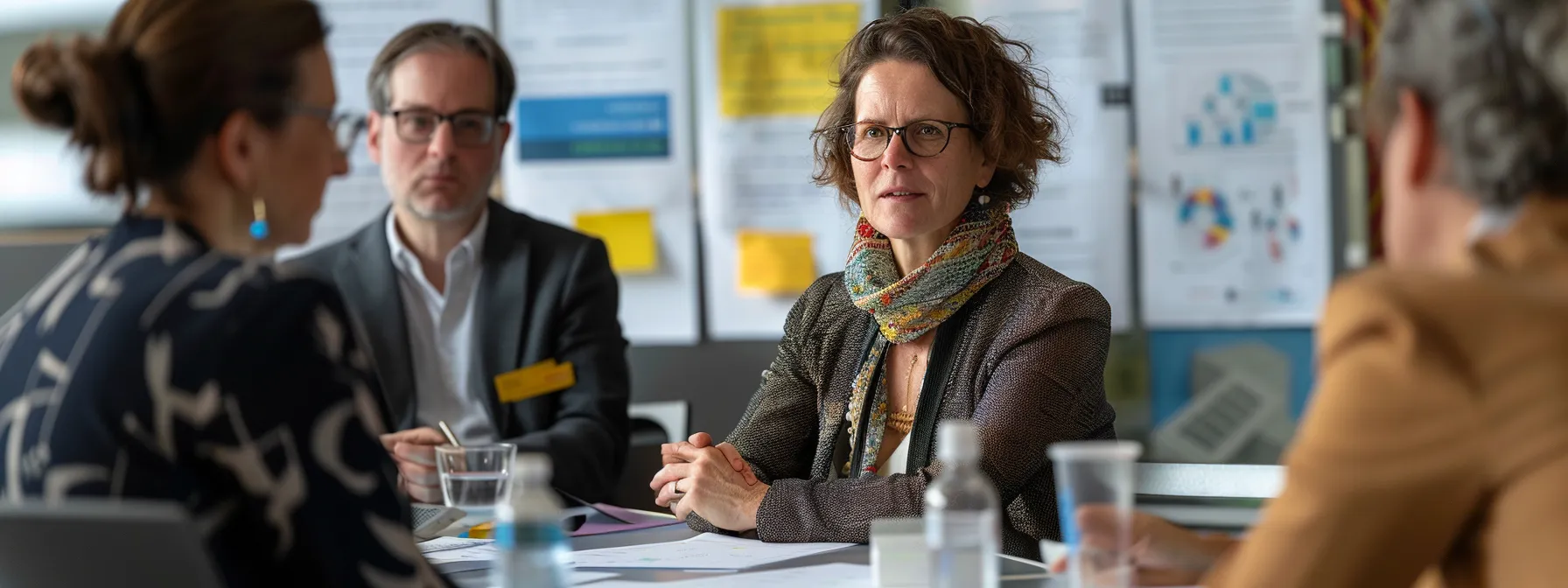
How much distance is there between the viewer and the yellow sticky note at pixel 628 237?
3.76m

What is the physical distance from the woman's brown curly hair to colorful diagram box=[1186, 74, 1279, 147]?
994mm

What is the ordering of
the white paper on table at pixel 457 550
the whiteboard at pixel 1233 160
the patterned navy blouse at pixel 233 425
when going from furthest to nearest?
the whiteboard at pixel 1233 160
the white paper on table at pixel 457 550
the patterned navy blouse at pixel 233 425

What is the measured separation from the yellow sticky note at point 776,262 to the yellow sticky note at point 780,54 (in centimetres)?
33

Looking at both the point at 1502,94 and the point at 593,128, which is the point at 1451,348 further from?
the point at 593,128

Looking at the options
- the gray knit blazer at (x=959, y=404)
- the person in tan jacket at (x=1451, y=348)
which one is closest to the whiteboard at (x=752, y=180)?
the gray knit blazer at (x=959, y=404)

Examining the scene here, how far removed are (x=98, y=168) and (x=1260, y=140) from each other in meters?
2.81

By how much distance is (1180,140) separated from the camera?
347 cm

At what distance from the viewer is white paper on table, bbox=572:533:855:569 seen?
180 cm

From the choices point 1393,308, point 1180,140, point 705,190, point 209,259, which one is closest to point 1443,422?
point 1393,308

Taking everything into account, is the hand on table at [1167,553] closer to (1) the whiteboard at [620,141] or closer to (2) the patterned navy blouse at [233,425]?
(2) the patterned navy blouse at [233,425]

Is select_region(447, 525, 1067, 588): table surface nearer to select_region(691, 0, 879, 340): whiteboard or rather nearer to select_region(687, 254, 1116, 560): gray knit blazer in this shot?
select_region(687, 254, 1116, 560): gray knit blazer

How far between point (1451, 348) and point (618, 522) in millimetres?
1552

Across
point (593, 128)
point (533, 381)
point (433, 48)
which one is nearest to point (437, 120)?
point (433, 48)

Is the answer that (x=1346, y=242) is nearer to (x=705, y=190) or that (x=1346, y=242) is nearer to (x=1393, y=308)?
(x=705, y=190)
